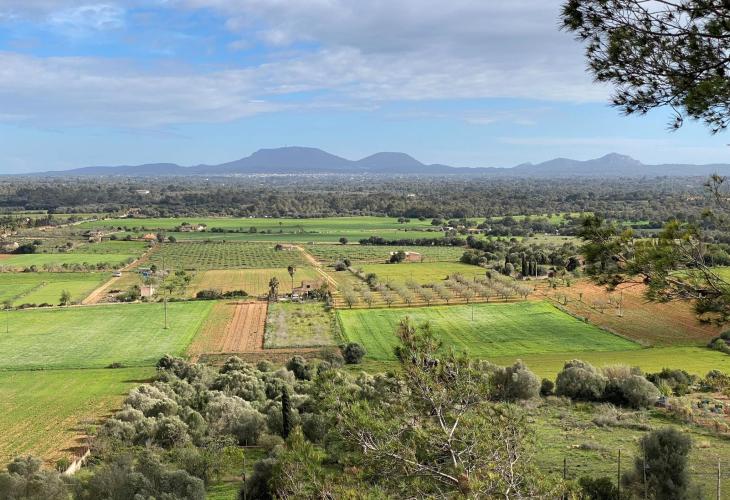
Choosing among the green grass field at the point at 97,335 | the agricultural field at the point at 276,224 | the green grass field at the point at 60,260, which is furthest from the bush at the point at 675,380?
the agricultural field at the point at 276,224

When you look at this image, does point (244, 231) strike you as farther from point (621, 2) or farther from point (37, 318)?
point (621, 2)

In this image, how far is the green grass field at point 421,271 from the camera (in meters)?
63.8

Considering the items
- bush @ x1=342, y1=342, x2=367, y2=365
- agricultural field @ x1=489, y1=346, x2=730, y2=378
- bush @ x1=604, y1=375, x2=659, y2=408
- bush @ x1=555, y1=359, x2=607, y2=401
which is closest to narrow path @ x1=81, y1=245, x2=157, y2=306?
bush @ x1=342, y1=342, x2=367, y2=365

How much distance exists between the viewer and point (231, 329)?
43.2 metres

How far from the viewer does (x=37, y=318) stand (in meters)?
46.4

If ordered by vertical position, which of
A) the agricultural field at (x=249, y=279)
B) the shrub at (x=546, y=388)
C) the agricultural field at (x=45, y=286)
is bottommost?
the agricultural field at (x=249, y=279)

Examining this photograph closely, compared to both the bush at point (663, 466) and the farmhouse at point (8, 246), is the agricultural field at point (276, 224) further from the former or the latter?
the bush at point (663, 466)

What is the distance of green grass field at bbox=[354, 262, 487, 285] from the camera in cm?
6381

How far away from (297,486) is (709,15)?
8.37 metres

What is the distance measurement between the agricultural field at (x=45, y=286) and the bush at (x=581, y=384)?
136ft

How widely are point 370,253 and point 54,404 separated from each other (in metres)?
58.6

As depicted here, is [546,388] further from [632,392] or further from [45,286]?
[45,286]

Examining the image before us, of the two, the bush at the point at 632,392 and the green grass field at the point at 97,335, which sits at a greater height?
the bush at the point at 632,392

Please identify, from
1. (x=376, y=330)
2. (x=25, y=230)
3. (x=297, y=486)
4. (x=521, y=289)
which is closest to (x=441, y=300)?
(x=521, y=289)
